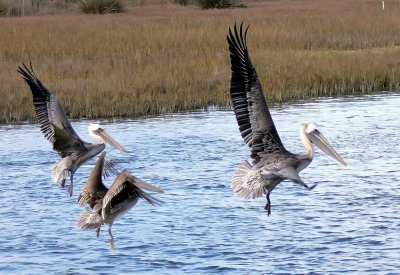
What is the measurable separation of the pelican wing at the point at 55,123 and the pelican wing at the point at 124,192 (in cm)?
120

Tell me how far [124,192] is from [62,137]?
5.13 ft

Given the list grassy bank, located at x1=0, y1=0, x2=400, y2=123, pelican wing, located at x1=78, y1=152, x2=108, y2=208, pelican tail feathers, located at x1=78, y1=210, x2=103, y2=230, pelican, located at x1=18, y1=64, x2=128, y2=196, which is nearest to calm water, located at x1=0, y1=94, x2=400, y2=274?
pelican tail feathers, located at x1=78, y1=210, x2=103, y2=230

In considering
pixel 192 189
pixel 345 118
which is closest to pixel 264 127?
pixel 192 189

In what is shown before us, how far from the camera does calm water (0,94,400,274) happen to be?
803 cm

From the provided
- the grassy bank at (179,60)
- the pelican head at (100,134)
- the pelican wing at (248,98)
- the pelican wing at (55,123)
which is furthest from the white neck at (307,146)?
the grassy bank at (179,60)

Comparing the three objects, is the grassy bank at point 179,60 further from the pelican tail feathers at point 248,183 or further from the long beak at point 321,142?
the pelican tail feathers at point 248,183

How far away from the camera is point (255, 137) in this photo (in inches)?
312

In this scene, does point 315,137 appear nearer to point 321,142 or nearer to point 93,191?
point 321,142

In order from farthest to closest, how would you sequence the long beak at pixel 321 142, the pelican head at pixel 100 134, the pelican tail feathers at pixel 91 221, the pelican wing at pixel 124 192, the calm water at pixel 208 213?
the pelican head at pixel 100 134
the long beak at pixel 321 142
the calm water at pixel 208 213
the pelican tail feathers at pixel 91 221
the pelican wing at pixel 124 192

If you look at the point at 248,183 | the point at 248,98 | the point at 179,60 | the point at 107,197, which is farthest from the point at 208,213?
the point at 179,60

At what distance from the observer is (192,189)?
10.7 metres

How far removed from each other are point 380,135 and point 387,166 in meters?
2.13

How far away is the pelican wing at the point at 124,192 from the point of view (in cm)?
699

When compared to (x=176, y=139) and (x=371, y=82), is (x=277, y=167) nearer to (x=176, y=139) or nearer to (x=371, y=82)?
(x=176, y=139)
